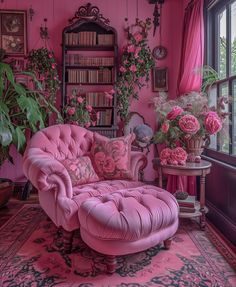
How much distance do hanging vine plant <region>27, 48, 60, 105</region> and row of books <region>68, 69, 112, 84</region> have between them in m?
0.24

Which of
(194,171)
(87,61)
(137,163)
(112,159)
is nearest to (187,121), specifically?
(194,171)

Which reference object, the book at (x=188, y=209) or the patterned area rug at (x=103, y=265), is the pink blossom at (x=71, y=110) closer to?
the patterned area rug at (x=103, y=265)

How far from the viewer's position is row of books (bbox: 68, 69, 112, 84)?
11.4 ft

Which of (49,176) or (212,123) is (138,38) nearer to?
(212,123)

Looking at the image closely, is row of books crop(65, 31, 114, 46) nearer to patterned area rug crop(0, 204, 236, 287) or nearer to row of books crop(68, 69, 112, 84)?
row of books crop(68, 69, 112, 84)

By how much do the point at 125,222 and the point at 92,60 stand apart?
2.58 meters

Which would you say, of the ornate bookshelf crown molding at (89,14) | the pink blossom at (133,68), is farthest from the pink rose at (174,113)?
the ornate bookshelf crown molding at (89,14)

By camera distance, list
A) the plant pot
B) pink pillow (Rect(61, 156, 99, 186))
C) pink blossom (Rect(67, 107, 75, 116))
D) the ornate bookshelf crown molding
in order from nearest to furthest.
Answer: pink pillow (Rect(61, 156, 99, 186)) < the plant pot < pink blossom (Rect(67, 107, 75, 116)) < the ornate bookshelf crown molding

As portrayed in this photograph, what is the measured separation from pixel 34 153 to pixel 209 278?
1.59 m

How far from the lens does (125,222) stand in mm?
1522

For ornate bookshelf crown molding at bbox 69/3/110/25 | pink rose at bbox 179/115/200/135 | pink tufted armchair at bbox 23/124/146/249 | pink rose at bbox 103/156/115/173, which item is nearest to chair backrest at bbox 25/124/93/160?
pink tufted armchair at bbox 23/124/146/249

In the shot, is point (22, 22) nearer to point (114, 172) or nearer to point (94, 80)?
point (94, 80)

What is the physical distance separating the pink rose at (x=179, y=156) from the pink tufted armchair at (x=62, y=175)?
36 cm

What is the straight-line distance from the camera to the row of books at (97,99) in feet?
11.5
